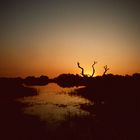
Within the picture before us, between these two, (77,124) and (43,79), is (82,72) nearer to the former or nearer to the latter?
(77,124)

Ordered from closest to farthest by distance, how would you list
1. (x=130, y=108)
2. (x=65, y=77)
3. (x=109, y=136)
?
(x=109, y=136) → (x=130, y=108) → (x=65, y=77)

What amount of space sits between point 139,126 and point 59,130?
5565mm

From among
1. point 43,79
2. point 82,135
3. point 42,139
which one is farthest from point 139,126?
point 43,79

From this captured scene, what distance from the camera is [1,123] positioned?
18.9m

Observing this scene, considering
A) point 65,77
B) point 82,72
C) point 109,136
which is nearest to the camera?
point 109,136

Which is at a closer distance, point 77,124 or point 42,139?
point 42,139

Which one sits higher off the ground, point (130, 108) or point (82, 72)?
point (82, 72)

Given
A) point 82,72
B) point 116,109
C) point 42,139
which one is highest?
point 82,72

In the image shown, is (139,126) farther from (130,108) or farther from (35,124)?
(35,124)

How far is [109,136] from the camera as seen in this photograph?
13312 mm

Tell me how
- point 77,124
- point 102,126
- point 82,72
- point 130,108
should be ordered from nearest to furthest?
point 102,126, point 77,124, point 130,108, point 82,72

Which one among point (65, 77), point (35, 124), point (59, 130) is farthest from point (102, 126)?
point (65, 77)

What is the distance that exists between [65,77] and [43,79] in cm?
1341

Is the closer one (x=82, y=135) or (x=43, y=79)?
(x=82, y=135)
